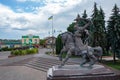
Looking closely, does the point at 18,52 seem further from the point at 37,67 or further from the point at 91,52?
the point at 91,52

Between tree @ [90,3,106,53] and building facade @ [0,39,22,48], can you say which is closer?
tree @ [90,3,106,53]

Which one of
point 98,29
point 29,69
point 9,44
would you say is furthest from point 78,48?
point 9,44

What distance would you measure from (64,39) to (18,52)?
25239 millimetres

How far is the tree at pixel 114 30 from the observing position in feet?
76.1

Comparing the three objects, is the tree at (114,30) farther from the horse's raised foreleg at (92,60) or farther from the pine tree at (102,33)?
the horse's raised foreleg at (92,60)

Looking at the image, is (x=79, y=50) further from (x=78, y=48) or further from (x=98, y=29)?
(x=98, y=29)

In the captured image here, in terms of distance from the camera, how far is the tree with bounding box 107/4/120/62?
23194 mm

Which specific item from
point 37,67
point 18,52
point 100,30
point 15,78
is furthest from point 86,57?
point 18,52

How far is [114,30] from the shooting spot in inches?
926

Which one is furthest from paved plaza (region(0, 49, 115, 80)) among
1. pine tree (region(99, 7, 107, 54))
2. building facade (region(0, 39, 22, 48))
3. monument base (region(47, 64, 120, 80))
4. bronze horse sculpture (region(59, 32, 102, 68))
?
building facade (region(0, 39, 22, 48))

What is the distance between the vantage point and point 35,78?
14797 mm

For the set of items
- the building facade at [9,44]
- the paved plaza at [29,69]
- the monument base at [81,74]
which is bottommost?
the paved plaza at [29,69]

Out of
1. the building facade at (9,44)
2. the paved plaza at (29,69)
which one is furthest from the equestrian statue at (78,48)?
the building facade at (9,44)

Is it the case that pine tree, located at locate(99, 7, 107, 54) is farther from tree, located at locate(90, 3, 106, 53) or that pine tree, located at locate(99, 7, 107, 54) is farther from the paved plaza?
the paved plaza
